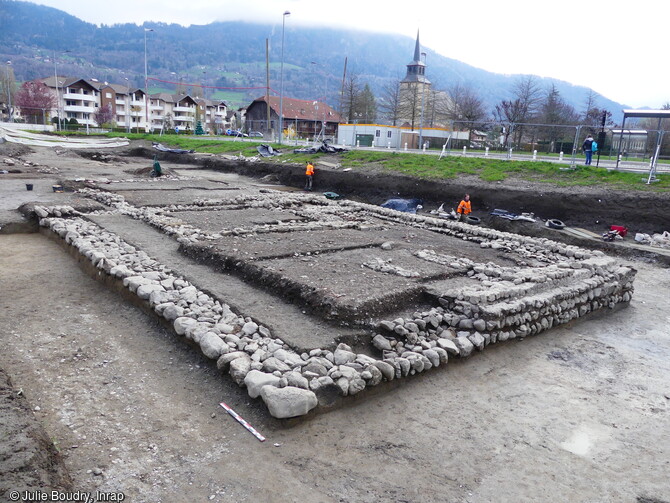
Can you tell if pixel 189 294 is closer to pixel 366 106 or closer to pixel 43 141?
pixel 43 141

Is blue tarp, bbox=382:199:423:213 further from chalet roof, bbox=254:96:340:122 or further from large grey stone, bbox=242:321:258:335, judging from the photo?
chalet roof, bbox=254:96:340:122

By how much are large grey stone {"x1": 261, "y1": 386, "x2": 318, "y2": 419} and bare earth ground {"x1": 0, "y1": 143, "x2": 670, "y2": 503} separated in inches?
6.3

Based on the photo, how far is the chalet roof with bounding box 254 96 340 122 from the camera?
6912cm

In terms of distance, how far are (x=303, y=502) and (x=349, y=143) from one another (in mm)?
37160

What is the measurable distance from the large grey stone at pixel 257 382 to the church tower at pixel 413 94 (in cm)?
3758

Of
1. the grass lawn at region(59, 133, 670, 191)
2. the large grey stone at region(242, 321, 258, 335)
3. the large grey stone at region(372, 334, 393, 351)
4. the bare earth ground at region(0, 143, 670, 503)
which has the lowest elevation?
the bare earth ground at region(0, 143, 670, 503)

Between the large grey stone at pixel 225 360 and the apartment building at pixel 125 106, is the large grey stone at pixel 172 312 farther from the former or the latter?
the apartment building at pixel 125 106

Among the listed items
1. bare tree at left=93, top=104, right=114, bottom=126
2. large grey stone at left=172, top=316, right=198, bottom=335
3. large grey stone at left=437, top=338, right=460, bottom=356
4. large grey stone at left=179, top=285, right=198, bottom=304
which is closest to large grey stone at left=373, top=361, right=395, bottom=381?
large grey stone at left=437, top=338, right=460, bottom=356

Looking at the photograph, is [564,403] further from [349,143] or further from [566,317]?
[349,143]

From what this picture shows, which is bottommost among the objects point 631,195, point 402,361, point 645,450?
point 645,450

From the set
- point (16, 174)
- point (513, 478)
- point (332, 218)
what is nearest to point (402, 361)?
point (513, 478)

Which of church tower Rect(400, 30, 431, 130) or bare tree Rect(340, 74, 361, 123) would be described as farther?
bare tree Rect(340, 74, 361, 123)

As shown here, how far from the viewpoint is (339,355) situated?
20.1 feet

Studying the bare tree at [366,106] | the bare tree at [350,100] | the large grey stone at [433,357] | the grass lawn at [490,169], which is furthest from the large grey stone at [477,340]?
the bare tree at [366,106]
